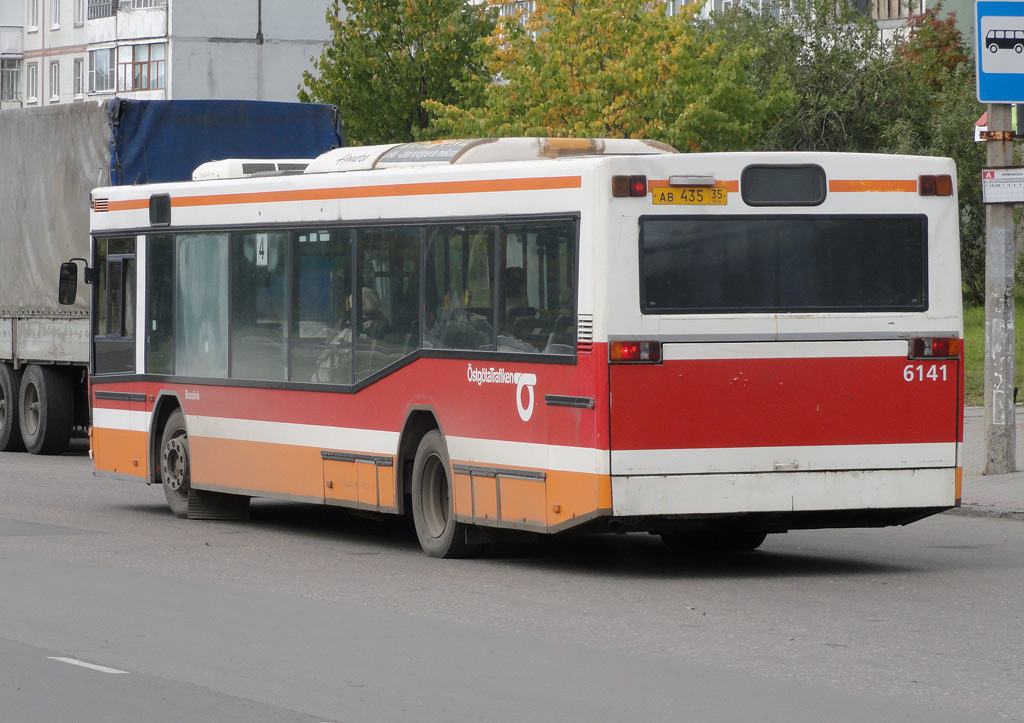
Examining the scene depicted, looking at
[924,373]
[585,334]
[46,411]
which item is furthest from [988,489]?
[46,411]

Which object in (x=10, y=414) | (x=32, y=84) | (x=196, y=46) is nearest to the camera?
(x=10, y=414)

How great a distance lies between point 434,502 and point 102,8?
6474cm

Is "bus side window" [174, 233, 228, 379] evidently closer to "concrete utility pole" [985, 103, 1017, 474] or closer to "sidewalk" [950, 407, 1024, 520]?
"sidewalk" [950, 407, 1024, 520]

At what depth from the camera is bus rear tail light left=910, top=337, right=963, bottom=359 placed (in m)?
11.6

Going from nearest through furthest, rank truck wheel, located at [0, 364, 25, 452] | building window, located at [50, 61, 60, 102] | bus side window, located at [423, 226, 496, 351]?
bus side window, located at [423, 226, 496, 351], truck wheel, located at [0, 364, 25, 452], building window, located at [50, 61, 60, 102]

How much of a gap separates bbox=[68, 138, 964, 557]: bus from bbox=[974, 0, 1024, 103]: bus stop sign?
19.0 feet

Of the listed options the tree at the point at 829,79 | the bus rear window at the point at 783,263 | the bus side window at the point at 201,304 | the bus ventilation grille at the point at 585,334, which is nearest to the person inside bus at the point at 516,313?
the bus ventilation grille at the point at 585,334

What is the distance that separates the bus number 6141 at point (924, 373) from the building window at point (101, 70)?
6443 centimetres

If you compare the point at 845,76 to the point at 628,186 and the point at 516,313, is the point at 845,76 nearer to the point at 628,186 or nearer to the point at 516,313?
the point at 516,313

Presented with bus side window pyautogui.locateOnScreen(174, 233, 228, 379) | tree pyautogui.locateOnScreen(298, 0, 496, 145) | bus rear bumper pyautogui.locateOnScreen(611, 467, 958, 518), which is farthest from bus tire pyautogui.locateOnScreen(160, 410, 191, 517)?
tree pyautogui.locateOnScreen(298, 0, 496, 145)

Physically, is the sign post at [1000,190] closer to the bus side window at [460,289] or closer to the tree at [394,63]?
the bus side window at [460,289]

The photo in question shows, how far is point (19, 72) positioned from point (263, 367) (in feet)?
231

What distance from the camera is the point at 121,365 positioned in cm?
1609

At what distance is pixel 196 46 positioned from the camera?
69188mm
